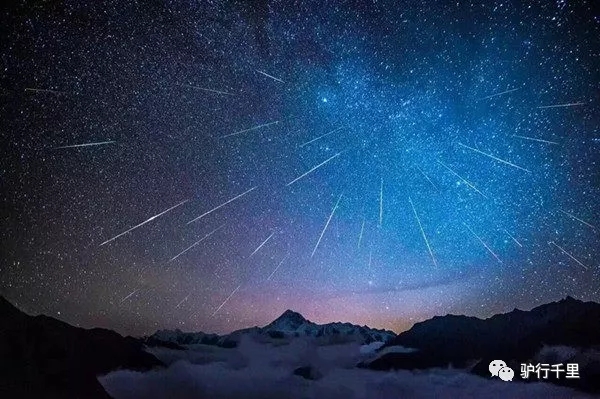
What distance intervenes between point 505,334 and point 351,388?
2563 cm

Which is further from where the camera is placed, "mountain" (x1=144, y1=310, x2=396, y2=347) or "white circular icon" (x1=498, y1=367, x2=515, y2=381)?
"mountain" (x1=144, y1=310, x2=396, y2=347)

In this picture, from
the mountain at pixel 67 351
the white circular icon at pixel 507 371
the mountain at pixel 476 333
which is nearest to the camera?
the white circular icon at pixel 507 371

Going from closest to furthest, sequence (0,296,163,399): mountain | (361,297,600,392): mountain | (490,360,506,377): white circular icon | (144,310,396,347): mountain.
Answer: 1. (490,360,506,377): white circular icon
2. (0,296,163,399): mountain
3. (361,297,600,392): mountain
4. (144,310,396,347): mountain

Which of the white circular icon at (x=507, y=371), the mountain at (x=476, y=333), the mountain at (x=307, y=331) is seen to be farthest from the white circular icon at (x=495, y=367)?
the mountain at (x=307, y=331)

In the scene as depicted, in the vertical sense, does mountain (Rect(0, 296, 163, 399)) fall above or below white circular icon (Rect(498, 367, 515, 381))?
below

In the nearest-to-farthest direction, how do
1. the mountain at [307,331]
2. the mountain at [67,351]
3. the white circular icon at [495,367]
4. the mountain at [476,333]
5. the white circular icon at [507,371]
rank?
the white circular icon at [507,371] → the white circular icon at [495,367] → the mountain at [67,351] → the mountain at [476,333] → the mountain at [307,331]

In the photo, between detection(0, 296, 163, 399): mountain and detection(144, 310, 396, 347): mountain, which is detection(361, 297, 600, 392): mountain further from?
detection(0, 296, 163, 399): mountain

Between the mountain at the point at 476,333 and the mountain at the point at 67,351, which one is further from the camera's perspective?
the mountain at the point at 476,333

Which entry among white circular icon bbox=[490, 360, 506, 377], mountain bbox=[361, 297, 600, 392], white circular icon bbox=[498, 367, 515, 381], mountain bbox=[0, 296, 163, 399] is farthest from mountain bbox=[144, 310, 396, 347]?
white circular icon bbox=[498, 367, 515, 381]

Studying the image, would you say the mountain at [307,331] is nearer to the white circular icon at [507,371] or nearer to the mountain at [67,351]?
the mountain at [67,351]

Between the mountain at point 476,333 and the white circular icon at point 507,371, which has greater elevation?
the mountain at point 476,333

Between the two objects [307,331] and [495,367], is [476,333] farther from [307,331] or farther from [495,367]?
[307,331]

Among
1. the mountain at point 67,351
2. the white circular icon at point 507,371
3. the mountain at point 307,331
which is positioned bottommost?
the mountain at point 67,351

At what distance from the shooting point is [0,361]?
1845 cm
